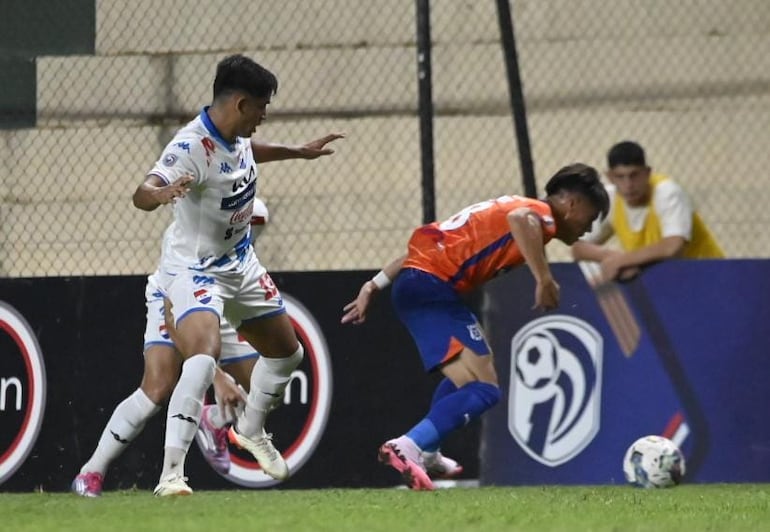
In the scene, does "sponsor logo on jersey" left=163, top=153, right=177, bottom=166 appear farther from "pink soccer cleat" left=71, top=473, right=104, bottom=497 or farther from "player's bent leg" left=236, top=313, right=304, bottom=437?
"pink soccer cleat" left=71, top=473, right=104, bottom=497

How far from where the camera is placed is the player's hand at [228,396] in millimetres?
8281

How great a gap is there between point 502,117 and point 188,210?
14.0 ft

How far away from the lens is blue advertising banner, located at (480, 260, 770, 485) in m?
8.55

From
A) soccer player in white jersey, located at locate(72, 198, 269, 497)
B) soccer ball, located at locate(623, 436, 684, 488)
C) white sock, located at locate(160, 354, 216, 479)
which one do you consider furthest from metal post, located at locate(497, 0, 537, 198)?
white sock, located at locate(160, 354, 216, 479)

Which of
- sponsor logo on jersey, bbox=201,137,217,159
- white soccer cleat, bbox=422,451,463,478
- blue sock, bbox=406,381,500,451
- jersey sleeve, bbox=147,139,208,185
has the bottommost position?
white soccer cleat, bbox=422,451,463,478

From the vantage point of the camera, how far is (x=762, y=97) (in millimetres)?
10898

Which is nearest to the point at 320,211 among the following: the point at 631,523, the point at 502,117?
the point at 502,117

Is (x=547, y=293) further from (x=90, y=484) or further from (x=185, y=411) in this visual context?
(x=90, y=484)

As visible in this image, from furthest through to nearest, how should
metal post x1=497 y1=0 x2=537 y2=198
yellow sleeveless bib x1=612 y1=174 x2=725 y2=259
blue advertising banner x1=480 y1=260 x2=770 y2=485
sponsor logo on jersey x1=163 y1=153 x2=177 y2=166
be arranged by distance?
metal post x1=497 y1=0 x2=537 y2=198 → yellow sleeveless bib x1=612 y1=174 x2=725 y2=259 → blue advertising banner x1=480 y1=260 x2=770 y2=485 → sponsor logo on jersey x1=163 y1=153 x2=177 y2=166

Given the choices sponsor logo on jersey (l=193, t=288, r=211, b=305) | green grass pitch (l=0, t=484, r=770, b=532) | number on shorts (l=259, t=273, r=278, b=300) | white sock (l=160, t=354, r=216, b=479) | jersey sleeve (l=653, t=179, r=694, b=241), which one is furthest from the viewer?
jersey sleeve (l=653, t=179, r=694, b=241)

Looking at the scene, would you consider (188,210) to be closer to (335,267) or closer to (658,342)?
(658,342)

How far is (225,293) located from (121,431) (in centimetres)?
76

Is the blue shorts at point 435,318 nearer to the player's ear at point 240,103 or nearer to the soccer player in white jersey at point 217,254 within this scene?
the soccer player in white jersey at point 217,254

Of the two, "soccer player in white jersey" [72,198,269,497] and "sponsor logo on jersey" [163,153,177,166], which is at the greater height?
"sponsor logo on jersey" [163,153,177,166]
